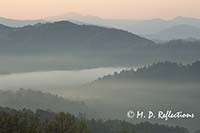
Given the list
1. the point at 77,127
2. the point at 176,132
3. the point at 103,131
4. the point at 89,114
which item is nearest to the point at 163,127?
the point at 176,132

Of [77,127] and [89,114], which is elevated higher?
[89,114]

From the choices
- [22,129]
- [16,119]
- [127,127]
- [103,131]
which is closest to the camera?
[22,129]

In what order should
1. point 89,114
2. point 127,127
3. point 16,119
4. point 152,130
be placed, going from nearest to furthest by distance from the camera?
point 16,119
point 127,127
point 152,130
point 89,114

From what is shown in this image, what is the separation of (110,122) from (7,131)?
84167mm

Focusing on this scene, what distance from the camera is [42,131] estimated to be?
44.1 m

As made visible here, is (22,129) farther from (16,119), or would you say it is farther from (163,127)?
(163,127)

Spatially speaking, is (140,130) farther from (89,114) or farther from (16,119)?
(16,119)

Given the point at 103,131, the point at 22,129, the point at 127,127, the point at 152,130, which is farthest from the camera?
the point at 152,130

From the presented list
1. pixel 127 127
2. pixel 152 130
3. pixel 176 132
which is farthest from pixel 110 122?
pixel 176 132

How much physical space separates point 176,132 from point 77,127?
100453 mm

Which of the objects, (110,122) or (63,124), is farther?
(110,122)

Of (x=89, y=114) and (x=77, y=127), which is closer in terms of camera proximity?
(x=77, y=127)

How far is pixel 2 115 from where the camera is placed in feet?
153

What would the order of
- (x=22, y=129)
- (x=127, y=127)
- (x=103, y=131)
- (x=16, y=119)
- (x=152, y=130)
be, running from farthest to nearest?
(x=152, y=130), (x=127, y=127), (x=103, y=131), (x=16, y=119), (x=22, y=129)
